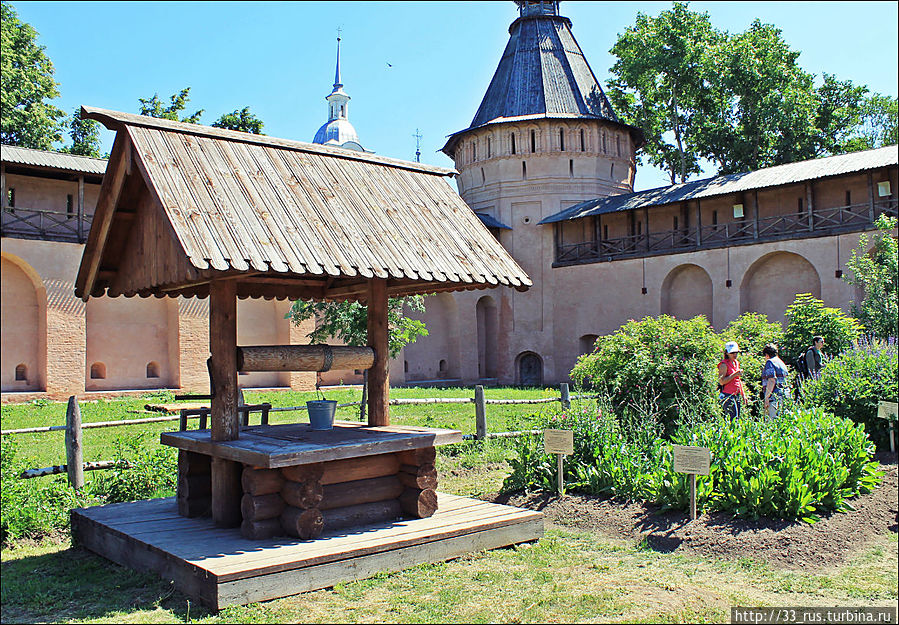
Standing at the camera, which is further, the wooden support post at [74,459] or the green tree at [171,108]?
the green tree at [171,108]

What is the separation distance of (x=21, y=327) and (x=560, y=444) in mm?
17803

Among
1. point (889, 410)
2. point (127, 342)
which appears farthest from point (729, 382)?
point (127, 342)

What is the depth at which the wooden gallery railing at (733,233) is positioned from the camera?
71.5 ft

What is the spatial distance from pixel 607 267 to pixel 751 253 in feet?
16.2

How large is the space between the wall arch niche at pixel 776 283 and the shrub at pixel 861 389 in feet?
41.0

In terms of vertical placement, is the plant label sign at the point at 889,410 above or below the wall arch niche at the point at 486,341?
below

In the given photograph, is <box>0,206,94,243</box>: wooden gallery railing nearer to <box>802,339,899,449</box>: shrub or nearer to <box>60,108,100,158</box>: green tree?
<box>60,108,100,158</box>: green tree

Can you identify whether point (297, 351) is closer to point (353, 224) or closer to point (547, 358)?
point (353, 224)

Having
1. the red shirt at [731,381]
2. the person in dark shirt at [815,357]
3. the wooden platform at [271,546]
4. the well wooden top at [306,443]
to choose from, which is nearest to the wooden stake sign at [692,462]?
the wooden platform at [271,546]

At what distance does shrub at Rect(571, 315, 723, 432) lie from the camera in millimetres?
8883

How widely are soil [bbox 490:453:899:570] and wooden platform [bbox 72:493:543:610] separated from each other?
845 millimetres

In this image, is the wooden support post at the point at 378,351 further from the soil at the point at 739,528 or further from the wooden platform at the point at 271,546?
the soil at the point at 739,528

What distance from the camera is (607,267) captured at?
27.1 meters

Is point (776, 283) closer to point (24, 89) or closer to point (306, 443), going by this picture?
point (306, 443)
